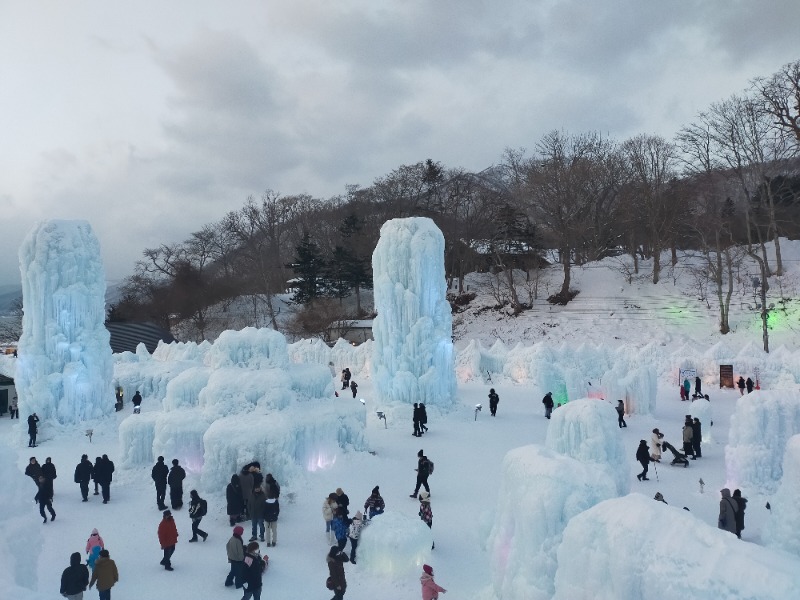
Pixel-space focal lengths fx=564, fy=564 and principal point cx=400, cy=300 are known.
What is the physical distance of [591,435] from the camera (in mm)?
8680

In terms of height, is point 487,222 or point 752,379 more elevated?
point 487,222

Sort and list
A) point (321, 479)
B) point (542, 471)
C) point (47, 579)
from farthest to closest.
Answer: point (321, 479) < point (47, 579) < point (542, 471)

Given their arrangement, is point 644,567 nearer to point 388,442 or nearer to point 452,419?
point 388,442

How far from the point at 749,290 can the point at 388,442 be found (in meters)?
27.1

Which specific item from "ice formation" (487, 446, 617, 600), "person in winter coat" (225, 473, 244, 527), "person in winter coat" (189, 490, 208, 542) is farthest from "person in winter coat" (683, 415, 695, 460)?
"person in winter coat" (189, 490, 208, 542)

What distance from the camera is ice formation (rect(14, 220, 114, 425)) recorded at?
19203 mm

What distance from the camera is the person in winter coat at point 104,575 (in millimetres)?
7465

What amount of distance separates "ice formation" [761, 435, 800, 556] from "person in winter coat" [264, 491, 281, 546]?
7.55 meters

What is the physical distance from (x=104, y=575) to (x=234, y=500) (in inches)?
112

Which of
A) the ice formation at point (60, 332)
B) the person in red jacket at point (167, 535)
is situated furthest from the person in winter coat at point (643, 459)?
the ice formation at point (60, 332)

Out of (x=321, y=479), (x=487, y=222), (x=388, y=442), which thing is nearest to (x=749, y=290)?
(x=487, y=222)

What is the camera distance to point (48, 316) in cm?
1962

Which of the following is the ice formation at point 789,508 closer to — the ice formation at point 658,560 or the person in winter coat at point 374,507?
the ice formation at point 658,560

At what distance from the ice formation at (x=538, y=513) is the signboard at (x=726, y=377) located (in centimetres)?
1912
